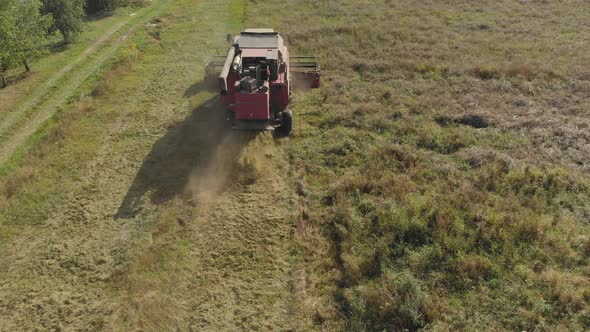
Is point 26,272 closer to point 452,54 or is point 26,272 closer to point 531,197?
point 531,197

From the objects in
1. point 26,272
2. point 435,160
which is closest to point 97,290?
point 26,272

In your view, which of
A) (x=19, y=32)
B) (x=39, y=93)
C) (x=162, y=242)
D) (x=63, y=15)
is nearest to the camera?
(x=162, y=242)

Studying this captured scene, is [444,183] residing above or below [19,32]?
below

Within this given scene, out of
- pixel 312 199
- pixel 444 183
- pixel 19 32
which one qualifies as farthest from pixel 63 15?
pixel 444 183

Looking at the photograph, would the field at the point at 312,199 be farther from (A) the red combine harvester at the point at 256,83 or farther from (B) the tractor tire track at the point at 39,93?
(A) the red combine harvester at the point at 256,83

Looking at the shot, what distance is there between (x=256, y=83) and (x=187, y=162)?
4712 millimetres

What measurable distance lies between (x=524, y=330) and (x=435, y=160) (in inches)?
315

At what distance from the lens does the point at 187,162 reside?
1706 centimetres

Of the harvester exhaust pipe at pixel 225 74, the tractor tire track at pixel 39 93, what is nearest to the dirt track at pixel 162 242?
the harvester exhaust pipe at pixel 225 74

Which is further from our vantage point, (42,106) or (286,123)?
(42,106)

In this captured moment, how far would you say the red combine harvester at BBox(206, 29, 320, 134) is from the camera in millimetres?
16469

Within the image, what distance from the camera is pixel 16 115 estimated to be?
67.6ft

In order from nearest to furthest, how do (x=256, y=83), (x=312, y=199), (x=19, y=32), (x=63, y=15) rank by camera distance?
(x=312, y=199), (x=256, y=83), (x=19, y=32), (x=63, y=15)

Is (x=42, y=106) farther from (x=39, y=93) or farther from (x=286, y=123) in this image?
(x=286, y=123)
